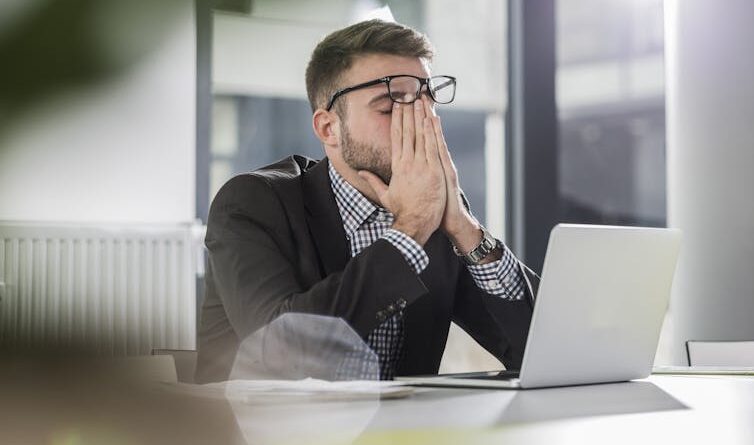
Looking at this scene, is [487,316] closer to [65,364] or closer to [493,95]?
[65,364]

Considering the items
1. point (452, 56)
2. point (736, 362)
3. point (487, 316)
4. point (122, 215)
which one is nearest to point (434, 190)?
point (487, 316)

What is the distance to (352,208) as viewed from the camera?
120 centimetres

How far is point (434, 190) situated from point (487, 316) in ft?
0.74

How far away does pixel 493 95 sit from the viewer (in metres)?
2.97

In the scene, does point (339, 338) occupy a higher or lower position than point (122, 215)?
lower

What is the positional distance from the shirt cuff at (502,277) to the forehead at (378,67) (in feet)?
0.87

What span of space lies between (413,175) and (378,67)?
18cm

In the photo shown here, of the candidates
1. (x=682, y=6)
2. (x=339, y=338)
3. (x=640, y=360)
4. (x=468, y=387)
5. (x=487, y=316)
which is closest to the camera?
(x=468, y=387)

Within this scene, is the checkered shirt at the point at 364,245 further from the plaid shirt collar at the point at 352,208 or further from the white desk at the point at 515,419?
the white desk at the point at 515,419

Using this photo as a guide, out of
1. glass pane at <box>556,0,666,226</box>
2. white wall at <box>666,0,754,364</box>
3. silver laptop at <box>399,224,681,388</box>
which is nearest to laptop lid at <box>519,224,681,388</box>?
silver laptop at <box>399,224,681,388</box>

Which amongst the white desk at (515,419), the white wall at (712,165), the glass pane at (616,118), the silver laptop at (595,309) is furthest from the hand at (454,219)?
the glass pane at (616,118)

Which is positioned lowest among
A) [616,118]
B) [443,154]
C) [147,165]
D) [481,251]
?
[481,251]

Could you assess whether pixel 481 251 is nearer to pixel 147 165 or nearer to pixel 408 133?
pixel 408 133

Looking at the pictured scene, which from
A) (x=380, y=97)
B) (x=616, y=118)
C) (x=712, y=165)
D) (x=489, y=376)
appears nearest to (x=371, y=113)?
(x=380, y=97)
